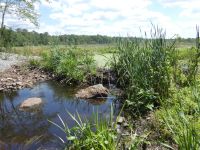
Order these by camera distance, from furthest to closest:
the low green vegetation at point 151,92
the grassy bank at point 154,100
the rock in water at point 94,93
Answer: the rock in water at point 94,93 < the low green vegetation at point 151,92 < the grassy bank at point 154,100

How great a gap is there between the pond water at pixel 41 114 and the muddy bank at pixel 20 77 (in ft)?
1.67

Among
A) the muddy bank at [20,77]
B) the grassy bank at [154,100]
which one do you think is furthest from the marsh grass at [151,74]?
the muddy bank at [20,77]

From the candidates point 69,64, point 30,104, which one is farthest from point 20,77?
point 30,104

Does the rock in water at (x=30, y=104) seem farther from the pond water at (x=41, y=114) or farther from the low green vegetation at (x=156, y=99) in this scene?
the low green vegetation at (x=156, y=99)

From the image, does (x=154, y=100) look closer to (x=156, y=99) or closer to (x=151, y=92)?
(x=156, y=99)

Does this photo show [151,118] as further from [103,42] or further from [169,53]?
[103,42]

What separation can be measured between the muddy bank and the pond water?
0.51 m

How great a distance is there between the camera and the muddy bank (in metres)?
9.93

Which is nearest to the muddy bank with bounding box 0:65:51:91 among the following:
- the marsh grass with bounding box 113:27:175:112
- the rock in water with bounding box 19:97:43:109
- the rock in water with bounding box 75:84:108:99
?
the rock in water with bounding box 19:97:43:109

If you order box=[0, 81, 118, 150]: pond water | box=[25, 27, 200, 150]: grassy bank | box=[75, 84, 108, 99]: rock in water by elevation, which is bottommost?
box=[0, 81, 118, 150]: pond water

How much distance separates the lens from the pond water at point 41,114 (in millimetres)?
5052

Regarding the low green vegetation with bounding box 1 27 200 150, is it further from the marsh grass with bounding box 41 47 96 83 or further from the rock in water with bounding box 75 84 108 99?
the marsh grass with bounding box 41 47 96 83

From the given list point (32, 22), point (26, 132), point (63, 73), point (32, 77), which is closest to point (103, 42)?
point (63, 73)

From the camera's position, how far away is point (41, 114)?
6656 millimetres
